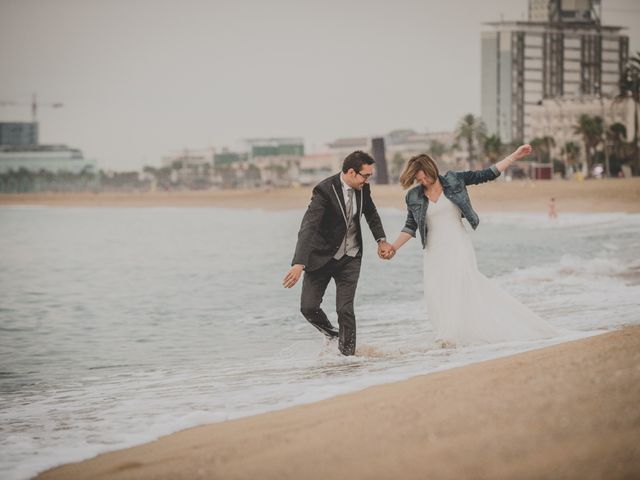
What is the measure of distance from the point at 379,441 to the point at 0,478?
68.4 inches

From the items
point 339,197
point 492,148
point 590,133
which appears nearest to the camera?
point 339,197

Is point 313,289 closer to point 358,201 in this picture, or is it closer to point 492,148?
point 358,201

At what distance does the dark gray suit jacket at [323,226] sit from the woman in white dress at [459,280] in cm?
47

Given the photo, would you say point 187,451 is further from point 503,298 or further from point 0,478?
point 503,298

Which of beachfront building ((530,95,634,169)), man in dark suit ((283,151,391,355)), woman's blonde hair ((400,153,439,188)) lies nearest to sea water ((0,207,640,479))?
man in dark suit ((283,151,391,355))

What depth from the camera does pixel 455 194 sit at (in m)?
6.78

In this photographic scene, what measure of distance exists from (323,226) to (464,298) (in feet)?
3.93

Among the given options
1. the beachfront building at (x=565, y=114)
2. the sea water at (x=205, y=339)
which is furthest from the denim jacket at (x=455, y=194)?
the beachfront building at (x=565, y=114)

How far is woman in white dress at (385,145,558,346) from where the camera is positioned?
22.4ft

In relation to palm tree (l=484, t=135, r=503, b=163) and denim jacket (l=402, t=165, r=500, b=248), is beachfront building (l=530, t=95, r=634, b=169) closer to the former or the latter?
palm tree (l=484, t=135, r=503, b=163)

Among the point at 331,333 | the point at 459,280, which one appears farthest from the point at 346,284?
the point at 459,280

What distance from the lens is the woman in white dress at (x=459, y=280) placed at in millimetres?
6832

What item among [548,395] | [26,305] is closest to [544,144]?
[26,305]

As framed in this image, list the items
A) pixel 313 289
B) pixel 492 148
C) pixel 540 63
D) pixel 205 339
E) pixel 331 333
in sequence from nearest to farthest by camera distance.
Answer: pixel 313 289
pixel 331 333
pixel 205 339
pixel 492 148
pixel 540 63
